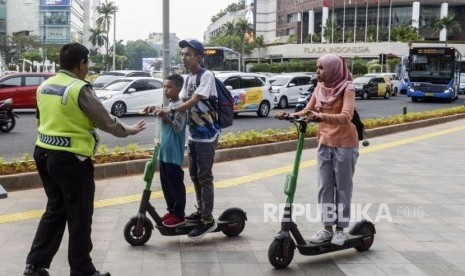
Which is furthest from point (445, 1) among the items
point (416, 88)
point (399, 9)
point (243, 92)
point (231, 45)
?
point (243, 92)

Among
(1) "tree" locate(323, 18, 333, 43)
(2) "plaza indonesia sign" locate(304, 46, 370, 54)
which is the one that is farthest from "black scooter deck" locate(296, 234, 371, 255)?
(1) "tree" locate(323, 18, 333, 43)

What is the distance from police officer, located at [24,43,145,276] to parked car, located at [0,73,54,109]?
1584 centimetres

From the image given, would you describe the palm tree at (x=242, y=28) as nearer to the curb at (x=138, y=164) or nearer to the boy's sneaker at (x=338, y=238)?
the curb at (x=138, y=164)

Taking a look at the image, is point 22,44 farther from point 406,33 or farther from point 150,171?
point 150,171

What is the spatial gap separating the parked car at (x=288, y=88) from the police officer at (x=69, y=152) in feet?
68.4

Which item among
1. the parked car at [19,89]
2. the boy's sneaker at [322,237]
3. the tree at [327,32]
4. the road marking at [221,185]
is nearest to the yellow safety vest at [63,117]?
the boy's sneaker at [322,237]

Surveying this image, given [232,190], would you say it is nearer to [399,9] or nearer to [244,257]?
[244,257]

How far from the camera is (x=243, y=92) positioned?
1978 centimetres

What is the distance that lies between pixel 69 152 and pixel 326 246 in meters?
2.23

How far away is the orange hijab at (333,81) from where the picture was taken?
469 cm

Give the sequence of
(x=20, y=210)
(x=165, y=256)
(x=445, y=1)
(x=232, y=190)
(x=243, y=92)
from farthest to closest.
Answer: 1. (x=445, y=1)
2. (x=243, y=92)
3. (x=232, y=190)
4. (x=20, y=210)
5. (x=165, y=256)

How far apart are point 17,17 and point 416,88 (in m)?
77.4

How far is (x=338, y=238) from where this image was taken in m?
4.88

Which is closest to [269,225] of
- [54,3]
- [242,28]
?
[242,28]
